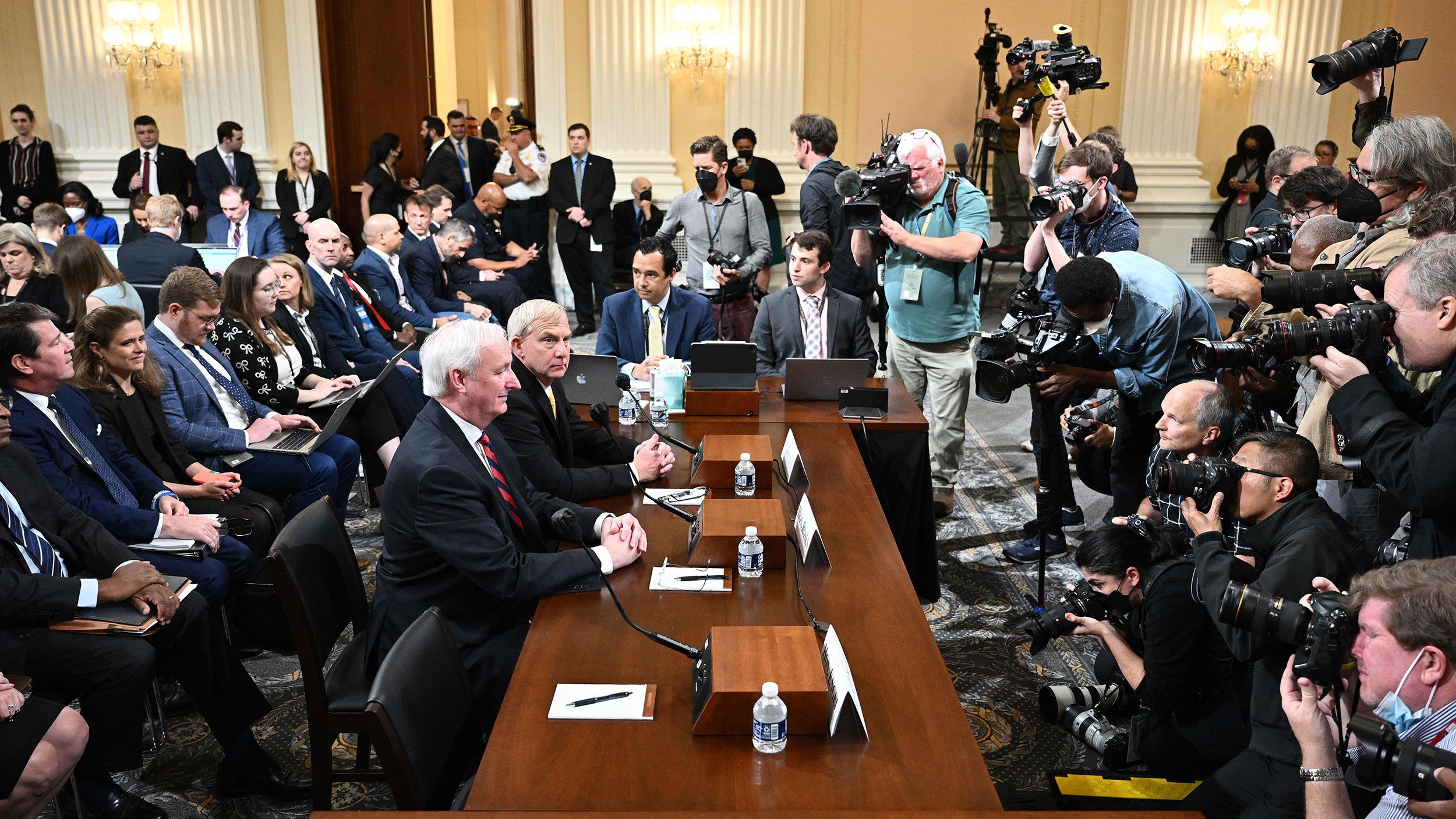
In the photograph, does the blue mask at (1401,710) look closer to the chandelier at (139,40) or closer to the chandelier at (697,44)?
the chandelier at (697,44)

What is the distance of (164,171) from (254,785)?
7701mm

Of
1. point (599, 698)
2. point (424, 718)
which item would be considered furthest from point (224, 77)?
point (599, 698)

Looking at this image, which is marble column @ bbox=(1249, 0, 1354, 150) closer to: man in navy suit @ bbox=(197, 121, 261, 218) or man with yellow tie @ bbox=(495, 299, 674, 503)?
man with yellow tie @ bbox=(495, 299, 674, 503)

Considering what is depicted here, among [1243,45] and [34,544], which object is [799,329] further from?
[1243,45]

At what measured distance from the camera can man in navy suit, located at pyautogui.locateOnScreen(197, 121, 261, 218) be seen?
356 inches

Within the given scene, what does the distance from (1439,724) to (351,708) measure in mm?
2194

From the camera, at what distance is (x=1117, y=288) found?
3512 millimetres

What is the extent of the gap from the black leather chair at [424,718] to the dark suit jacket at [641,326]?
2.68m

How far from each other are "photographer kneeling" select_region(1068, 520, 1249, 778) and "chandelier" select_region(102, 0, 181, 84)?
31.2ft

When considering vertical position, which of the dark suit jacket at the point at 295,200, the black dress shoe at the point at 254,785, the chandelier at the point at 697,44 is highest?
the chandelier at the point at 697,44

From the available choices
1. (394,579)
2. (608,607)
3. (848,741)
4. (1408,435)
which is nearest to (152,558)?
(394,579)

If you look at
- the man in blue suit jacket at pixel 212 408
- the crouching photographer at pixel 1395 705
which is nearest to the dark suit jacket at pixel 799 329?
the man in blue suit jacket at pixel 212 408

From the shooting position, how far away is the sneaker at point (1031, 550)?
179 inches

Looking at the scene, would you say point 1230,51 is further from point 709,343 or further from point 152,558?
point 152,558
